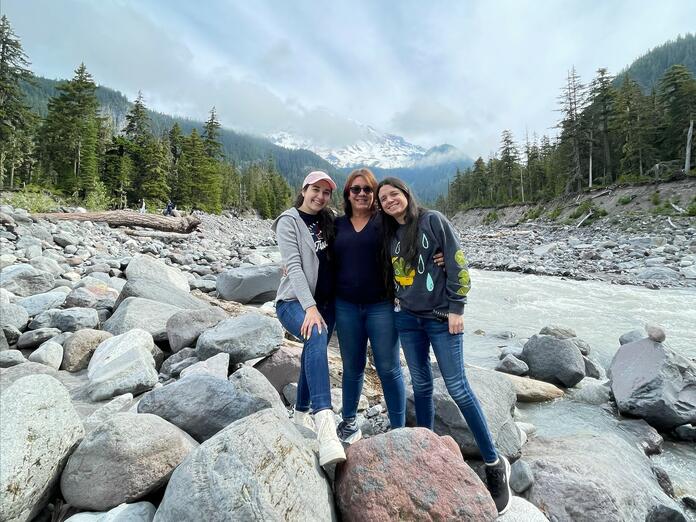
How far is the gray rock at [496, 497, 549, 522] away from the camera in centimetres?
234

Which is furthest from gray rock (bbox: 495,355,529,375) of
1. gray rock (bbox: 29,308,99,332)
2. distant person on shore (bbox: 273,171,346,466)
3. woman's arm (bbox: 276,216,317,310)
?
gray rock (bbox: 29,308,99,332)

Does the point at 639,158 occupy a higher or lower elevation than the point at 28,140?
lower

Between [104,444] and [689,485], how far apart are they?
4.66 meters

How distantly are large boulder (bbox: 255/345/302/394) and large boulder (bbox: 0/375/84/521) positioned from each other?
7.75ft

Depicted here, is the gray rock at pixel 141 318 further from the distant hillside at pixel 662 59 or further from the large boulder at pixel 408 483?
the distant hillside at pixel 662 59

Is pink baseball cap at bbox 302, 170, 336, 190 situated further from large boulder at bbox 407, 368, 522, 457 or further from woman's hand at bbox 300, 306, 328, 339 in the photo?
large boulder at bbox 407, 368, 522, 457

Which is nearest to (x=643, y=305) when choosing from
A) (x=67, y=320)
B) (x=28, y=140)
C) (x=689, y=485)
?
(x=689, y=485)

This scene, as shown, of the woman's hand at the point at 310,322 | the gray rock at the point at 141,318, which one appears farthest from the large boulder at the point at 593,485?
the gray rock at the point at 141,318

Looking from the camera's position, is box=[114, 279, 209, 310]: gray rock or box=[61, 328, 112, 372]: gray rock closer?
box=[61, 328, 112, 372]: gray rock

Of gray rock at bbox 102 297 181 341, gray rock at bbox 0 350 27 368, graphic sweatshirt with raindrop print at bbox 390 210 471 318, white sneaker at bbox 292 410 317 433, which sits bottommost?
white sneaker at bbox 292 410 317 433

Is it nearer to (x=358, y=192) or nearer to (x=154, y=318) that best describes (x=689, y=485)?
(x=358, y=192)

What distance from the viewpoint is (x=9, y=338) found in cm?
504

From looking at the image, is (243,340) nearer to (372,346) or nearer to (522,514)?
(372,346)

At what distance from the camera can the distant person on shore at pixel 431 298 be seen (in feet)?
8.67
